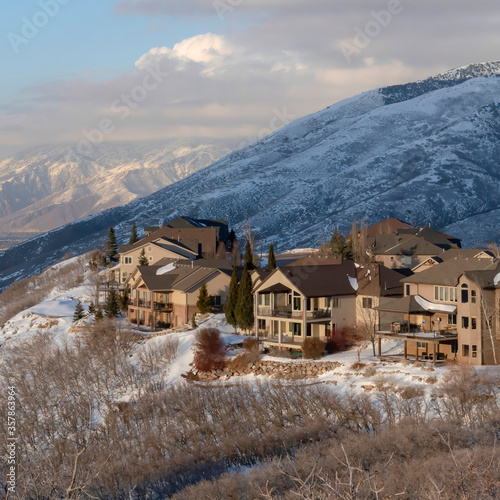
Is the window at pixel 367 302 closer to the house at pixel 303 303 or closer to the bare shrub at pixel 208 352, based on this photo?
the house at pixel 303 303

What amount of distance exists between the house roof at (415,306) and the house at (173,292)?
2173 cm

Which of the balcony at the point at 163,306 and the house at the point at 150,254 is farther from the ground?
the house at the point at 150,254

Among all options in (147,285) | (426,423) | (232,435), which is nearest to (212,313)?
(147,285)

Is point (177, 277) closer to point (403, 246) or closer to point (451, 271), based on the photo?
point (451, 271)

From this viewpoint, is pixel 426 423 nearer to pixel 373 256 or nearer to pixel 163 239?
pixel 373 256

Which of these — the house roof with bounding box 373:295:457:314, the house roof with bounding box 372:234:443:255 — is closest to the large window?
the house roof with bounding box 373:295:457:314

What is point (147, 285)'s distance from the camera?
73.6 meters

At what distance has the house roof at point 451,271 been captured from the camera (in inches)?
2063

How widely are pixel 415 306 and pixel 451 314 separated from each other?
8.31ft

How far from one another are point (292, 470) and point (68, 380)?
94.9 feet

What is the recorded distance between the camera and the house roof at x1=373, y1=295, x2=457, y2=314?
52.0 meters

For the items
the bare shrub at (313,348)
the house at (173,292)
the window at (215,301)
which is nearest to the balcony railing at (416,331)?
the bare shrub at (313,348)

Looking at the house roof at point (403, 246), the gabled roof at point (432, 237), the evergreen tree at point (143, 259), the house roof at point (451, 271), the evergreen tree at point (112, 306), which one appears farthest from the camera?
the gabled roof at point (432, 237)

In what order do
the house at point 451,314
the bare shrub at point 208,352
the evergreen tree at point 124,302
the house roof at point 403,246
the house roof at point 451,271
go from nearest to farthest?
the house at point 451,314 < the house roof at point 451,271 < the bare shrub at point 208,352 < the evergreen tree at point 124,302 < the house roof at point 403,246
